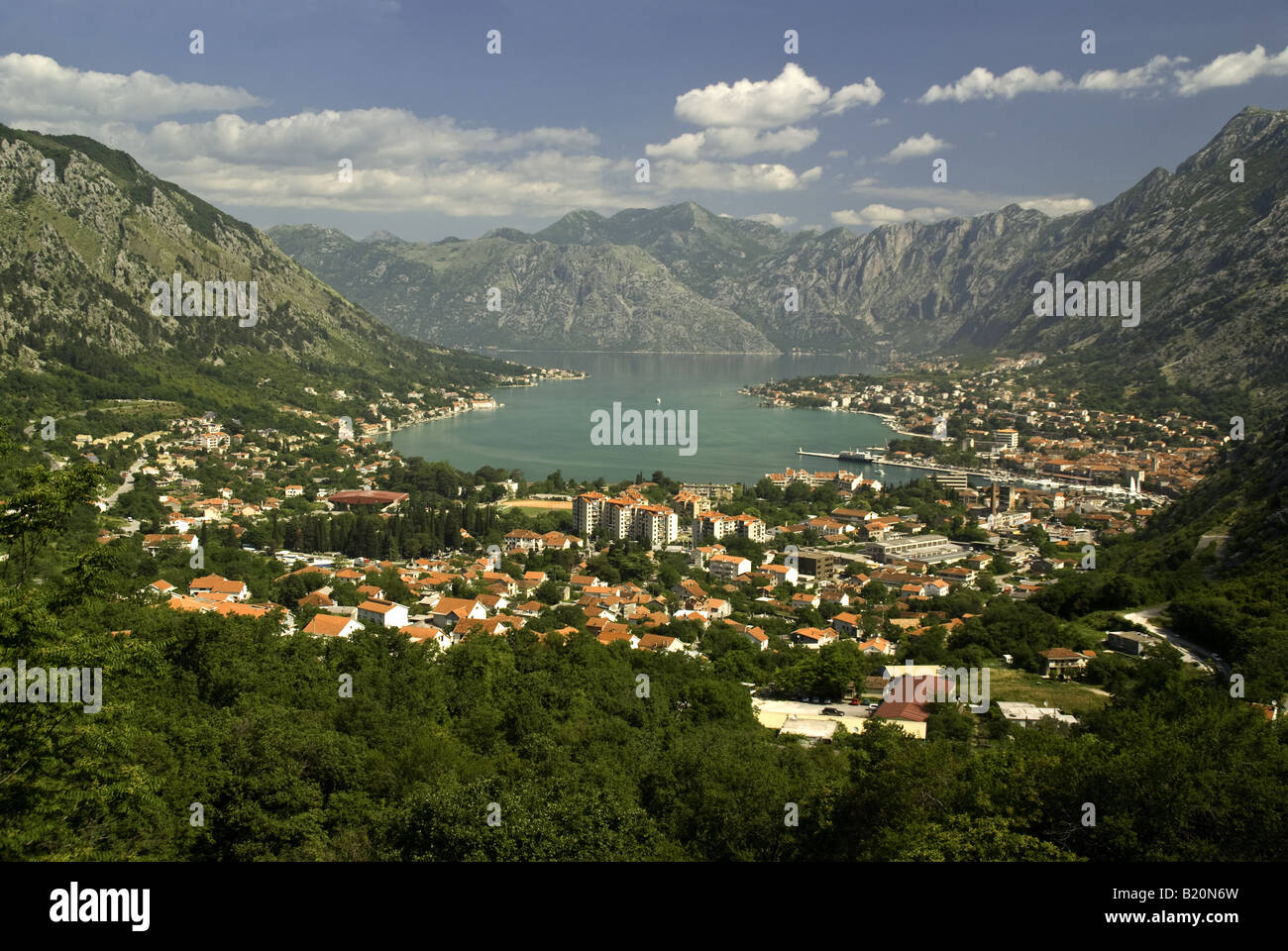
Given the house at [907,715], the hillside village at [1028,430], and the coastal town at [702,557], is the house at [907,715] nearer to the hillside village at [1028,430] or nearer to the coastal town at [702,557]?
the coastal town at [702,557]

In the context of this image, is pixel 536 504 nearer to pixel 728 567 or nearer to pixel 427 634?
pixel 728 567

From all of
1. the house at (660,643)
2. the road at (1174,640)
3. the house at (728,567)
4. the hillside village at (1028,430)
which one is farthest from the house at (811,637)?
the hillside village at (1028,430)

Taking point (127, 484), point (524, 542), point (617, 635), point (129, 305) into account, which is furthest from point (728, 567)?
point (129, 305)

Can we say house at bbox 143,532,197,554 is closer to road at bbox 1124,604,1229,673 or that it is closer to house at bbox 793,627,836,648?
house at bbox 793,627,836,648

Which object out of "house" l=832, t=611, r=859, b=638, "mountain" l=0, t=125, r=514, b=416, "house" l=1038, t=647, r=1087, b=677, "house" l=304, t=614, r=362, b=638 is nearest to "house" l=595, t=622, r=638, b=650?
"house" l=304, t=614, r=362, b=638

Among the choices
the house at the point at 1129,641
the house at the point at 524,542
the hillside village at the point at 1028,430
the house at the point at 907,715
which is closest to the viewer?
the house at the point at 907,715

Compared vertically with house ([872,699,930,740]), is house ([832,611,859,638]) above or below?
below

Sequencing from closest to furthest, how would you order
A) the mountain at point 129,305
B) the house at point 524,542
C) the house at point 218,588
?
1. the house at point 218,588
2. the house at point 524,542
3. the mountain at point 129,305
